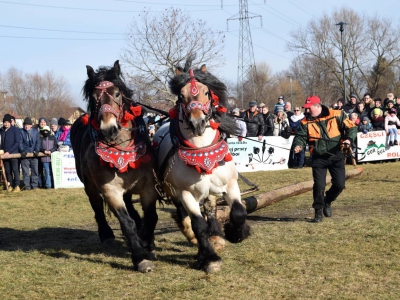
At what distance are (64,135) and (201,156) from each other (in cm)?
1069

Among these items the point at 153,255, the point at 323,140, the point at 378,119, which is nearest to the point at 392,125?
the point at 378,119

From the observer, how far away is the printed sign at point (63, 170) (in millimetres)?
14750

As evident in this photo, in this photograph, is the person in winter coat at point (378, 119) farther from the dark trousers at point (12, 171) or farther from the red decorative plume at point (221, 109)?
the red decorative plume at point (221, 109)

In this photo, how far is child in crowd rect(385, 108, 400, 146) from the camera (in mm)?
18141

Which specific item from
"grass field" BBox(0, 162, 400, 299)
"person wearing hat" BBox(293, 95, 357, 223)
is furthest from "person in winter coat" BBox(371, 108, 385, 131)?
"person wearing hat" BBox(293, 95, 357, 223)

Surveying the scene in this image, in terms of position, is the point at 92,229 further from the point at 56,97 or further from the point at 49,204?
the point at 56,97

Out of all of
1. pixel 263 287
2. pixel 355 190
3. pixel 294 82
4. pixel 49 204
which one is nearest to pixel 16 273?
pixel 263 287

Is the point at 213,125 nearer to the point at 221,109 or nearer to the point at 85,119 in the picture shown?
the point at 221,109

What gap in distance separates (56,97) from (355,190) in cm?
5610

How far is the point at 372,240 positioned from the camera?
6469 mm

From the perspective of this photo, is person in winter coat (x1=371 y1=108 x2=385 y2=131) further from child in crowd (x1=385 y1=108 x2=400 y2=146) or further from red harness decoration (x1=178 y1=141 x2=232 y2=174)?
red harness decoration (x1=178 y1=141 x2=232 y2=174)

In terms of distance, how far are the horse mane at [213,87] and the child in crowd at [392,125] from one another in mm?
13049

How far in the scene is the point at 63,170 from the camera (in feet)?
48.6

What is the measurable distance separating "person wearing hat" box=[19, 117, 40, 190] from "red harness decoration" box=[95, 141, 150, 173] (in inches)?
354
